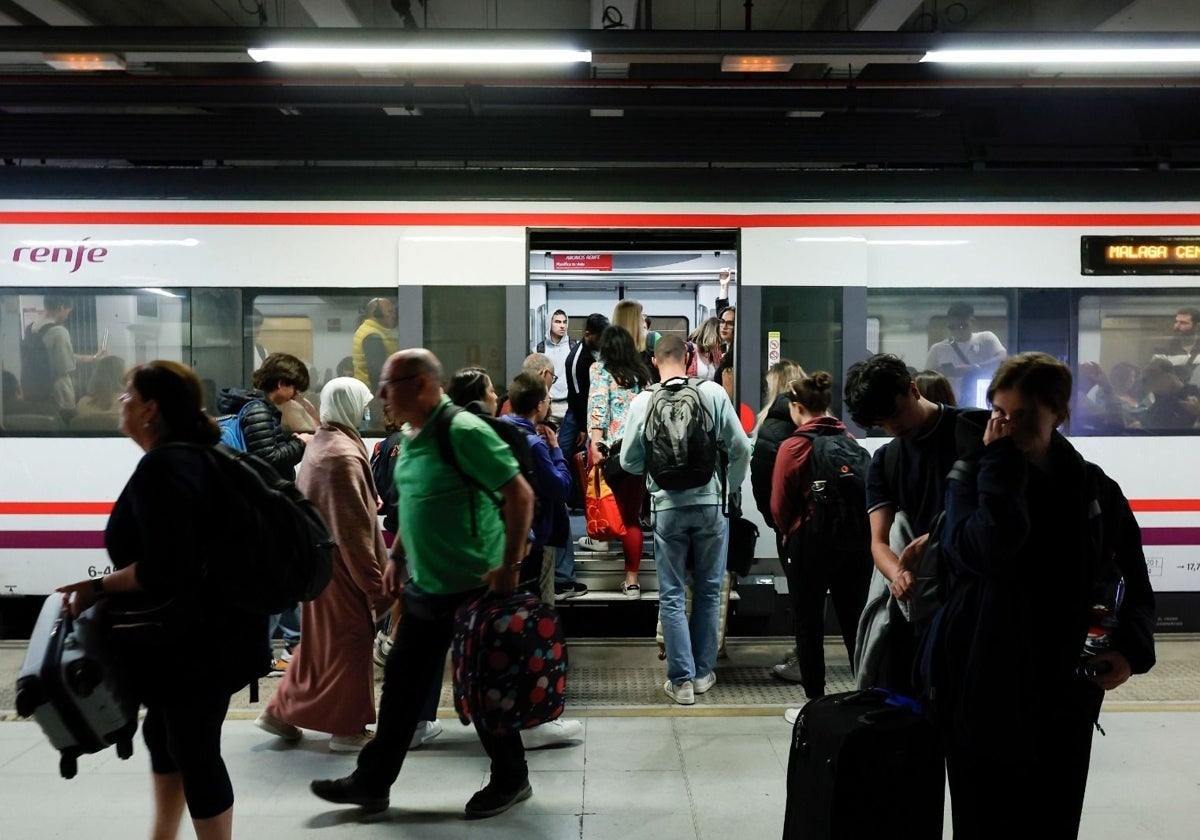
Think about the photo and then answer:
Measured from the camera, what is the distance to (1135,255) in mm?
5953

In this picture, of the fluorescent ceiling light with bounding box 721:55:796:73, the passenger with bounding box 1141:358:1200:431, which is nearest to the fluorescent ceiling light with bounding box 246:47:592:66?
the fluorescent ceiling light with bounding box 721:55:796:73

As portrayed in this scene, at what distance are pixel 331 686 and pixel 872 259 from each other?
152 inches

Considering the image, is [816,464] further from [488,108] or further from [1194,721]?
[488,108]

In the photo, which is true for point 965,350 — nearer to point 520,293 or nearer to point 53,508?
point 520,293

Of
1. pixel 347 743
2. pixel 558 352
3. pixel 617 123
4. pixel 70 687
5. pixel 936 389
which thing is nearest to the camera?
pixel 70 687

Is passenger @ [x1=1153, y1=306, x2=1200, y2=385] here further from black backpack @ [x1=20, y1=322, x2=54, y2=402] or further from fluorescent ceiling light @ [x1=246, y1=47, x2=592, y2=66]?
black backpack @ [x1=20, y1=322, x2=54, y2=402]

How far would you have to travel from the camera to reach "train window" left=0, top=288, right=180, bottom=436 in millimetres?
5797

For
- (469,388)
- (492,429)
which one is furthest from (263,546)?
(469,388)

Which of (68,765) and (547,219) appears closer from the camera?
(68,765)

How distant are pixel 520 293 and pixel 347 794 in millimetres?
3106

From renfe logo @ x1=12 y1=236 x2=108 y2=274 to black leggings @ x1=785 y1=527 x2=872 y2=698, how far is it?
4.25 m

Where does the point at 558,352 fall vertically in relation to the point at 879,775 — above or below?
above

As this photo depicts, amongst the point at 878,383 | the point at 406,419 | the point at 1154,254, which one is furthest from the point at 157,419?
the point at 1154,254

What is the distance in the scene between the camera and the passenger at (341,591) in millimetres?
3996
